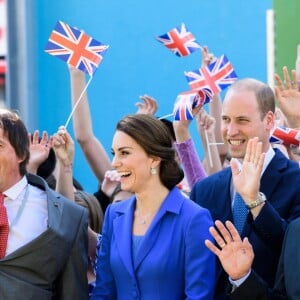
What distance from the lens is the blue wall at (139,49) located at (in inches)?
343

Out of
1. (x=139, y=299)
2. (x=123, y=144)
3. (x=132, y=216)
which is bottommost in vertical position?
(x=139, y=299)

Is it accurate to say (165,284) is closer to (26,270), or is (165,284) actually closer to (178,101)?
(26,270)

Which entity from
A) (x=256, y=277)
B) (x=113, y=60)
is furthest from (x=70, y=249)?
(x=113, y=60)

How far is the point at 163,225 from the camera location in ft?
14.5

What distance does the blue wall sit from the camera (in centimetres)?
870

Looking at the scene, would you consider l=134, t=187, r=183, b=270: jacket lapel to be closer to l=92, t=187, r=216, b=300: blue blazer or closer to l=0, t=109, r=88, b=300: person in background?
l=92, t=187, r=216, b=300: blue blazer

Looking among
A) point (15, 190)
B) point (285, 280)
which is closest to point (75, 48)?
point (15, 190)

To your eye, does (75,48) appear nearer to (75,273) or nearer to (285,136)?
(285,136)

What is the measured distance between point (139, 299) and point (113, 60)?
499 cm

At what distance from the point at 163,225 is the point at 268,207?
0.45 metres

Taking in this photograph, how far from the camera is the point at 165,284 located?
4.30m

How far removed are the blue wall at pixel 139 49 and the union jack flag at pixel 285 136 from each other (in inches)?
131

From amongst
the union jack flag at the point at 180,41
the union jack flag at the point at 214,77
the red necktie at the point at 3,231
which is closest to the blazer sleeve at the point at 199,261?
the red necktie at the point at 3,231

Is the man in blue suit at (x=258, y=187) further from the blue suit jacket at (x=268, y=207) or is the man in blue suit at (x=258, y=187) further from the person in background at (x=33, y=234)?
the person in background at (x=33, y=234)
